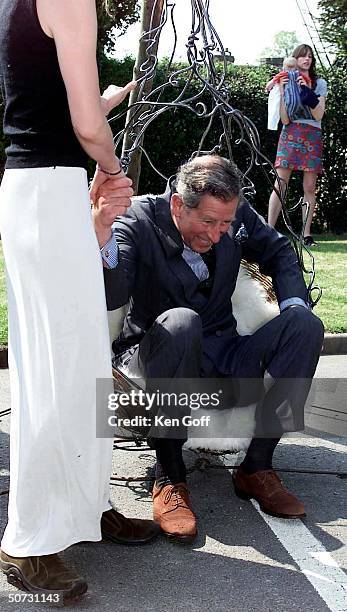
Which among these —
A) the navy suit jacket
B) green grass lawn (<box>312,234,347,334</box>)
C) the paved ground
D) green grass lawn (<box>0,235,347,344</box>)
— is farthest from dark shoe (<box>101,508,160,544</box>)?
green grass lawn (<box>312,234,347,334</box>)

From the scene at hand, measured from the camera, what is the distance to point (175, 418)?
354 cm

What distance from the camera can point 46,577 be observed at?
2906mm

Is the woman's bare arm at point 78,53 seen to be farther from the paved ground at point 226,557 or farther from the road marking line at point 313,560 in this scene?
the road marking line at point 313,560

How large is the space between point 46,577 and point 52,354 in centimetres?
71

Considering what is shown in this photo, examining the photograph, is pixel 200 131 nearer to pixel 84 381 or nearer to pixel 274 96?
pixel 274 96

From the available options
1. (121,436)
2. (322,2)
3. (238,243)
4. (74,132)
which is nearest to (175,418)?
(121,436)

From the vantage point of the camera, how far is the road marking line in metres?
3.02

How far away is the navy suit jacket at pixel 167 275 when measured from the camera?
3805 millimetres

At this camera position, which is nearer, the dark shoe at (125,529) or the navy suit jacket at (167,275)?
the dark shoe at (125,529)

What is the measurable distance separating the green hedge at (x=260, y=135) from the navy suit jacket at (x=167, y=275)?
7.26 meters

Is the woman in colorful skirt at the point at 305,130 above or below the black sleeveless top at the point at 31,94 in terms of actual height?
above

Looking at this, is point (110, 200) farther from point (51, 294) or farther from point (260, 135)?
point (260, 135)

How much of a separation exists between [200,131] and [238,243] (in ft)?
24.3

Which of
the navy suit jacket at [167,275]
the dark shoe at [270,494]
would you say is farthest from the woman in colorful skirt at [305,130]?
the dark shoe at [270,494]
